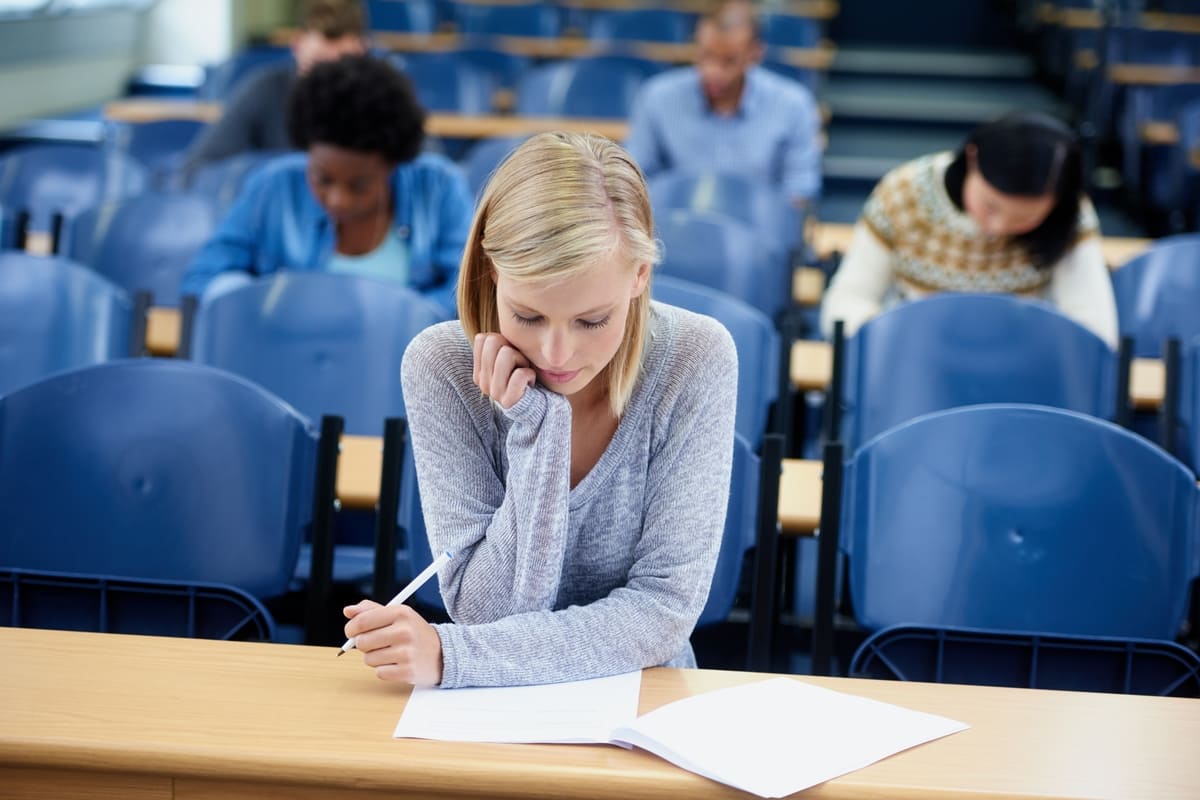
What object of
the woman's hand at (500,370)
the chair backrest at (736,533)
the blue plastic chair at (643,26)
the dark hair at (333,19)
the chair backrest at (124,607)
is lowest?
the chair backrest at (124,607)

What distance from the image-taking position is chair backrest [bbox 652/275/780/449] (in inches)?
104

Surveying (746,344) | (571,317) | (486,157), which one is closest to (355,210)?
(746,344)

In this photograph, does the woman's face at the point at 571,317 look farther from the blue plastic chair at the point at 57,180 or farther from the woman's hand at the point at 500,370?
the blue plastic chair at the point at 57,180

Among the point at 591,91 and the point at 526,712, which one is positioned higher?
the point at 591,91

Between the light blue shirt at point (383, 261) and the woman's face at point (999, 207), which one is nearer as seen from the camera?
the woman's face at point (999, 207)

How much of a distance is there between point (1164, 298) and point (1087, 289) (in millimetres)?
499

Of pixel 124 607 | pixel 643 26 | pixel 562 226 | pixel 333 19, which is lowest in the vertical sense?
pixel 124 607

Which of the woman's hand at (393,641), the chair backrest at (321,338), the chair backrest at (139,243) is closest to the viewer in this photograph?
the woman's hand at (393,641)

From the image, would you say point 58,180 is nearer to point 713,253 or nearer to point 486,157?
point 486,157

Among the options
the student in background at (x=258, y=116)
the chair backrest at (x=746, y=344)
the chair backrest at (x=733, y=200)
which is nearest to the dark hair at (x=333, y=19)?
the student in background at (x=258, y=116)

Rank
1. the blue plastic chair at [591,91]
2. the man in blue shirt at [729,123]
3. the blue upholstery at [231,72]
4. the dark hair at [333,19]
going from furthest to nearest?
the blue upholstery at [231,72] < the blue plastic chair at [591,91] < the man in blue shirt at [729,123] < the dark hair at [333,19]

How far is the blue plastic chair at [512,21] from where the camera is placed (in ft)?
28.2

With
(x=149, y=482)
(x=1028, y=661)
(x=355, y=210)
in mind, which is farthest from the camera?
(x=355, y=210)

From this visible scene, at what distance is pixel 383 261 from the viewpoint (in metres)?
3.13
